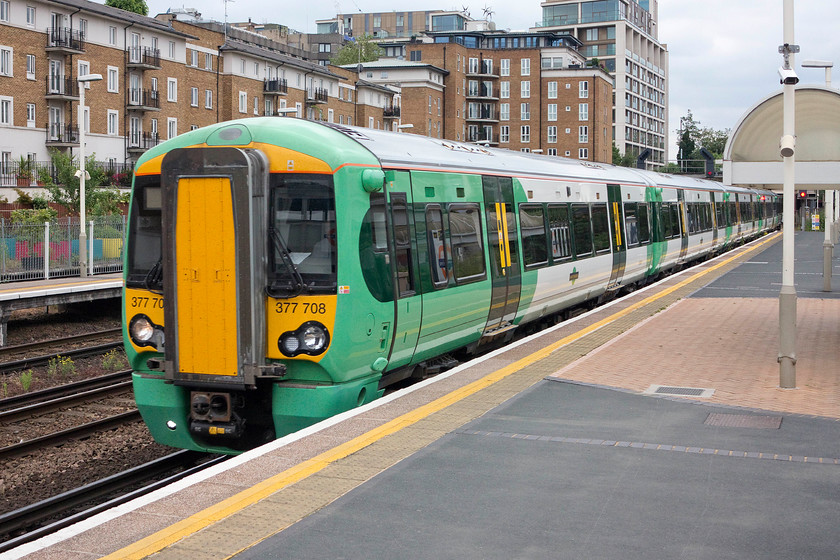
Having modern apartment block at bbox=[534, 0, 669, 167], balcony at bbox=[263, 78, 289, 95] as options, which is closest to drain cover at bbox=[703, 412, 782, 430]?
balcony at bbox=[263, 78, 289, 95]

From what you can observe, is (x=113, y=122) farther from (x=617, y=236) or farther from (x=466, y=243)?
(x=466, y=243)

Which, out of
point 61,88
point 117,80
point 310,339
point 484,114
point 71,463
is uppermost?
point 484,114

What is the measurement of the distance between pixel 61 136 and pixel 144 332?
156 feet

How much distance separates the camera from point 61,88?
52812 millimetres

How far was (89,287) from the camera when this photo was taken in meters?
23.2

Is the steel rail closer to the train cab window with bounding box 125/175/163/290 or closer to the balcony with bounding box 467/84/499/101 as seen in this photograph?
the train cab window with bounding box 125/175/163/290

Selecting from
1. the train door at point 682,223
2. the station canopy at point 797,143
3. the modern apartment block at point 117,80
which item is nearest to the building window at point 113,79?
the modern apartment block at point 117,80

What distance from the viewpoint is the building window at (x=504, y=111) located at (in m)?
111

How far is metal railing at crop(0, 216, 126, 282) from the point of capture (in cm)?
2473

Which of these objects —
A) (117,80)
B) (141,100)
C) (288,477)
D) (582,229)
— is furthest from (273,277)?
(141,100)

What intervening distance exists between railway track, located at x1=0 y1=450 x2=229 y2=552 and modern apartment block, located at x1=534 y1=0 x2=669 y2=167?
123094 millimetres

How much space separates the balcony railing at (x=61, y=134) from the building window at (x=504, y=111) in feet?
212

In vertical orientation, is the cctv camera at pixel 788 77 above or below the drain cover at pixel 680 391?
above

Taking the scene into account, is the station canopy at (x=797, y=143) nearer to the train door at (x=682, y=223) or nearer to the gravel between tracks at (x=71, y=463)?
the gravel between tracks at (x=71, y=463)
